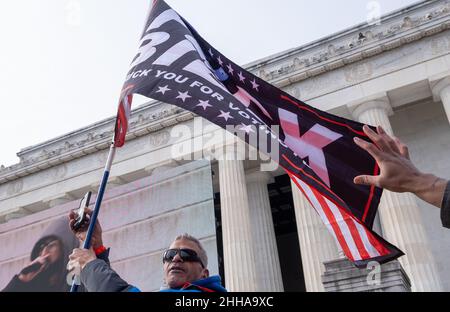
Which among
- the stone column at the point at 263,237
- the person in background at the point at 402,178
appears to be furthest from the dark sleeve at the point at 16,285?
the person in background at the point at 402,178

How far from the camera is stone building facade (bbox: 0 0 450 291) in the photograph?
20.2 meters

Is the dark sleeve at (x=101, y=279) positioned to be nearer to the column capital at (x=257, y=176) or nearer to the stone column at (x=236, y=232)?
the stone column at (x=236, y=232)

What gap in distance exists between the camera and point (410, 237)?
24.4 meters

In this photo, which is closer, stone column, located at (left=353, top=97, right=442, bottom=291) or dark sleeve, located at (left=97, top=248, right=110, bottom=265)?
dark sleeve, located at (left=97, top=248, right=110, bottom=265)

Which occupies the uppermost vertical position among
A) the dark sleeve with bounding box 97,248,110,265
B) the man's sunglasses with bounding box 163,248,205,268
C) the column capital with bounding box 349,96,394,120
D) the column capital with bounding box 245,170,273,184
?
the column capital with bounding box 349,96,394,120

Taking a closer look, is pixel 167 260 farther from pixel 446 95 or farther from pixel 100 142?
pixel 100 142

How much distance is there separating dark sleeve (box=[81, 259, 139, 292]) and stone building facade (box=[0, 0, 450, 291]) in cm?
1195

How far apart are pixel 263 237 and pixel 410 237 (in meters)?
10.9

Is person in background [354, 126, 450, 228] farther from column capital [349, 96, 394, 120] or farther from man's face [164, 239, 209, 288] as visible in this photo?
column capital [349, 96, 394, 120]

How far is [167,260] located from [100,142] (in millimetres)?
33385

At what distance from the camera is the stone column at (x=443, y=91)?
27641mm

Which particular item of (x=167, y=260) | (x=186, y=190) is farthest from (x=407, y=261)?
(x=167, y=260)

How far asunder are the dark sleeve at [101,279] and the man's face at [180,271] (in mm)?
954

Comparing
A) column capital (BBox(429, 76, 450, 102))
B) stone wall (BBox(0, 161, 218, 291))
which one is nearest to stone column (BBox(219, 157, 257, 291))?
stone wall (BBox(0, 161, 218, 291))
